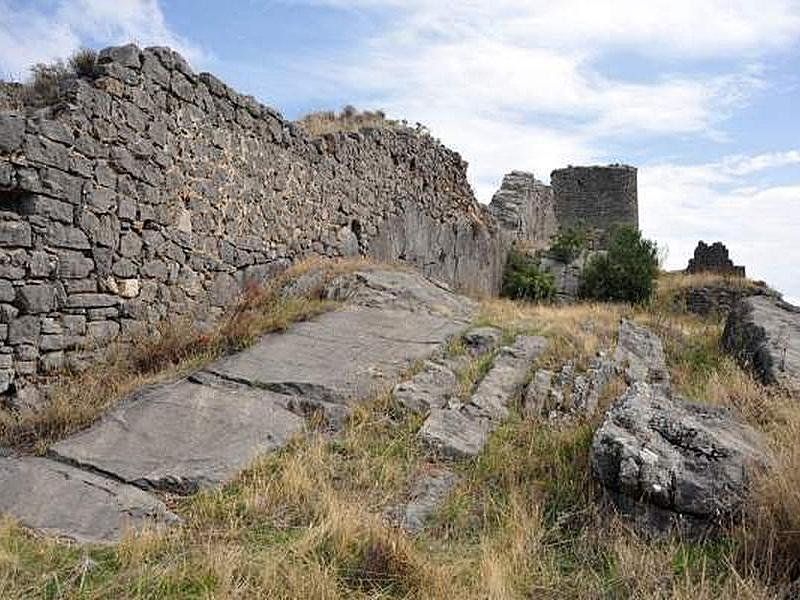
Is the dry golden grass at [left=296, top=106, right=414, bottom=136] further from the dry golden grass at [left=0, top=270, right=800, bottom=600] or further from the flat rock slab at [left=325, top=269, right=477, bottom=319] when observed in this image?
the dry golden grass at [left=0, top=270, right=800, bottom=600]

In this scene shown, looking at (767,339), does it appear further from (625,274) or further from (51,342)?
(625,274)

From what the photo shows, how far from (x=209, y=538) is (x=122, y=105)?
15.5ft

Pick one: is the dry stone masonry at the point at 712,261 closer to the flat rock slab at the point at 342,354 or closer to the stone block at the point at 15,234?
the flat rock slab at the point at 342,354

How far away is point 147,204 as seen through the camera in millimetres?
7191

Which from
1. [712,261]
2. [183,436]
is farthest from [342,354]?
[712,261]

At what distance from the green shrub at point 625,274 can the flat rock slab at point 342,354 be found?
8.02 meters

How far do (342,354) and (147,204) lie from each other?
249cm

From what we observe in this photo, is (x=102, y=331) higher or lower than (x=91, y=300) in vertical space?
lower

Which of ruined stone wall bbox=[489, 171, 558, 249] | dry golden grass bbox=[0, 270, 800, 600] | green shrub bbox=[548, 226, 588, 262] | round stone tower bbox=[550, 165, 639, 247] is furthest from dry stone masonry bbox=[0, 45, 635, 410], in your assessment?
round stone tower bbox=[550, 165, 639, 247]

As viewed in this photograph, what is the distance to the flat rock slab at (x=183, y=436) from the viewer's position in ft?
14.9

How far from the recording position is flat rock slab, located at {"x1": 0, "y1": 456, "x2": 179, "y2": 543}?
152 inches

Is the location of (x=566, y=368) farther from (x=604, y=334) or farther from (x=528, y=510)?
(x=528, y=510)

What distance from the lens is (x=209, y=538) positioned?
365 centimetres

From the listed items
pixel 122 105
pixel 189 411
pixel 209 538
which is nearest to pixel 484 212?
pixel 122 105
